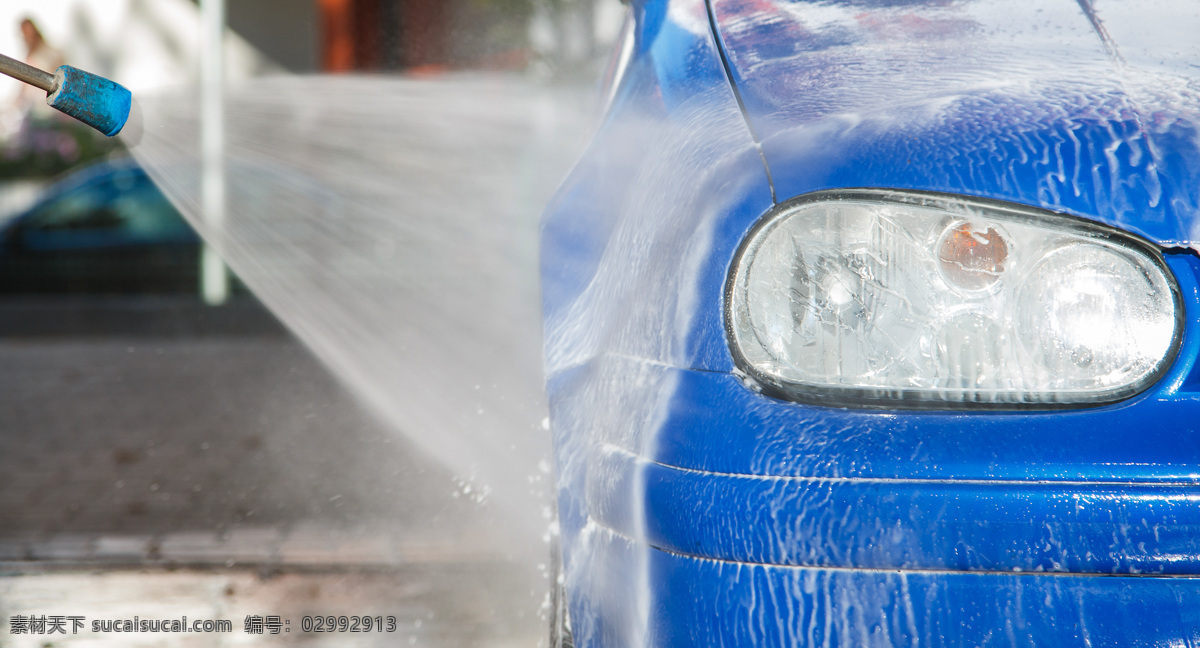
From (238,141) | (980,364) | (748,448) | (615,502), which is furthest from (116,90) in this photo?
(238,141)

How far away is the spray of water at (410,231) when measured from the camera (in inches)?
175

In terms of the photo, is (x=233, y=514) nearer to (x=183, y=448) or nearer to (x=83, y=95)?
(x=183, y=448)

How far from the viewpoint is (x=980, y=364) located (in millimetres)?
1312

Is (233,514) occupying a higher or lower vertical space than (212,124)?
lower

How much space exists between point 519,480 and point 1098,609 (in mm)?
2638

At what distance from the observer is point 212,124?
869cm

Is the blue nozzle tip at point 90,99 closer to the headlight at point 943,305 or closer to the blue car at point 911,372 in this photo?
the blue car at point 911,372

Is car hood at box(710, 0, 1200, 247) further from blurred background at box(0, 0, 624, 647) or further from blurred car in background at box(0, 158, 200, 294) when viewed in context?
blurred car in background at box(0, 158, 200, 294)

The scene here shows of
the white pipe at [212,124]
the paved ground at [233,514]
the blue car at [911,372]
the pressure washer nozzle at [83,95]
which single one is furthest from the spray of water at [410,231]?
the blue car at [911,372]

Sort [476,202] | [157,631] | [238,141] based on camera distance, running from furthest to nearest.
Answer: [476,202], [238,141], [157,631]

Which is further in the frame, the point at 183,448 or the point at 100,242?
the point at 100,242

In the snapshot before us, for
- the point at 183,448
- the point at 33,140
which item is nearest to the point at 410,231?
the point at 33,140

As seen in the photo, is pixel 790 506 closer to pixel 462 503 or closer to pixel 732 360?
pixel 732 360

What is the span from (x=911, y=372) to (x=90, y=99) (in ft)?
4.66
